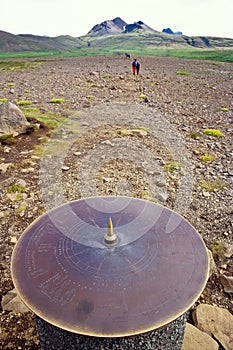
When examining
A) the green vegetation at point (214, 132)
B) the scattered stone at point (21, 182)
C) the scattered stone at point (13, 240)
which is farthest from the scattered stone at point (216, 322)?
the green vegetation at point (214, 132)

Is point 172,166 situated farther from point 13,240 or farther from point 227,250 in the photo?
point 13,240

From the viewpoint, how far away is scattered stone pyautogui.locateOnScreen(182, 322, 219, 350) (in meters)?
3.34

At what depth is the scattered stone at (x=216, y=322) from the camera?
3.46m

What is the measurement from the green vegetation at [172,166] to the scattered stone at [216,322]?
3670 mm

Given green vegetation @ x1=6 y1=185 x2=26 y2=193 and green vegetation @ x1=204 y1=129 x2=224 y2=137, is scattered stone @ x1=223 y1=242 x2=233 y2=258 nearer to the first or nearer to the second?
green vegetation @ x1=6 y1=185 x2=26 y2=193

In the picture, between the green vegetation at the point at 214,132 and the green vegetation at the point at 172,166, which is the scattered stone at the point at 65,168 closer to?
the green vegetation at the point at 172,166

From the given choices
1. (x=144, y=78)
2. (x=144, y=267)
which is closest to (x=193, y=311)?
(x=144, y=267)

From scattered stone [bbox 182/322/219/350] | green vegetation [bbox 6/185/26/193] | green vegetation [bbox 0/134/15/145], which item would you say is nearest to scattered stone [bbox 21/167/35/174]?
green vegetation [bbox 6/185/26/193]

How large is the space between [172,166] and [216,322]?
13.4 ft

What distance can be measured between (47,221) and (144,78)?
724 inches

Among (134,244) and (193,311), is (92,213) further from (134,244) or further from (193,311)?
(193,311)

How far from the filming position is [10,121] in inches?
335

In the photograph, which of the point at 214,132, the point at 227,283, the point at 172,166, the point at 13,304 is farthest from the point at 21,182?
the point at 214,132

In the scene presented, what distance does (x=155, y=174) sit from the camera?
22.3ft
